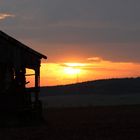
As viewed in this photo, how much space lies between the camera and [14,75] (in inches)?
1383

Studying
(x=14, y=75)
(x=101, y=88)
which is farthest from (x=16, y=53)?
(x=101, y=88)

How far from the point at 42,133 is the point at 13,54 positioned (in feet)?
24.7

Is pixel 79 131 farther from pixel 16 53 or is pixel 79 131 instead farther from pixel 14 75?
pixel 16 53

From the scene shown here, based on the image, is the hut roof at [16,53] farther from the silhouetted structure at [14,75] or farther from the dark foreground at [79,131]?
the dark foreground at [79,131]

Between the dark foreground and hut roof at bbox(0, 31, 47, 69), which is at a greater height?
hut roof at bbox(0, 31, 47, 69)

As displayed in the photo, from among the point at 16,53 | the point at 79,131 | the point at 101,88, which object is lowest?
the point at 79,131

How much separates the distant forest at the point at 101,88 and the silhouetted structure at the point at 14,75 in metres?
79.3

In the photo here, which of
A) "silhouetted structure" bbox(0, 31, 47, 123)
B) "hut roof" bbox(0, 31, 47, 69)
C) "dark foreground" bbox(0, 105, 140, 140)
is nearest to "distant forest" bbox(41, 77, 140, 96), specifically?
"hut roof" bbox(0, 31, 47, 69)

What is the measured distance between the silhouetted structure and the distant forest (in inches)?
3121

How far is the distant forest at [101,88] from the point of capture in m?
116

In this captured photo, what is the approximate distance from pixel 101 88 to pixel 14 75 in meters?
85.0

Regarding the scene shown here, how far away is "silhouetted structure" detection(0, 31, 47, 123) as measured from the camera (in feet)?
113

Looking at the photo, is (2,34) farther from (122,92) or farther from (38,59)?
(122,92)

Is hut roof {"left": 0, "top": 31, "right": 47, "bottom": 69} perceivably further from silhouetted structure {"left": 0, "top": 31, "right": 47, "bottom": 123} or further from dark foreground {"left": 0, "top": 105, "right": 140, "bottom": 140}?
dark foreground {"left": 0, "top": 105, "right": 140, "bottom": 140}
